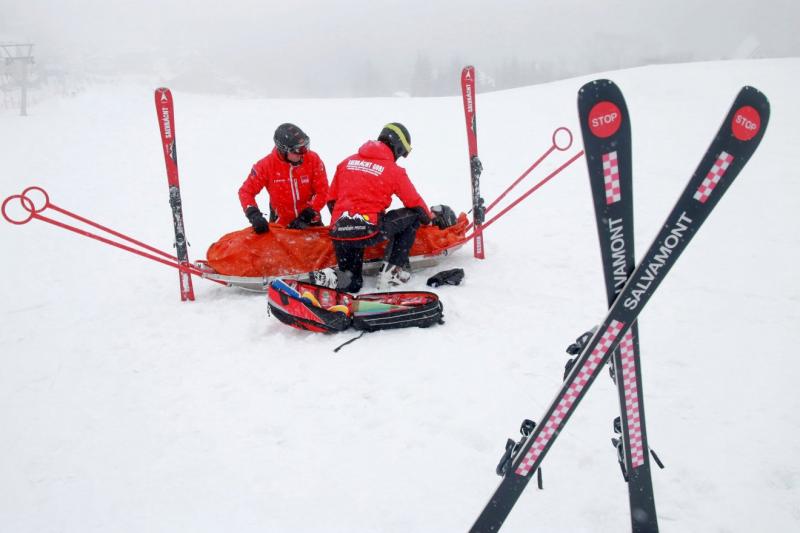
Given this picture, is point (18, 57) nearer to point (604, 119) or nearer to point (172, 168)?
point (172, 168)

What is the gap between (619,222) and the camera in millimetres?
1533

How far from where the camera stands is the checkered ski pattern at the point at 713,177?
1.39 m

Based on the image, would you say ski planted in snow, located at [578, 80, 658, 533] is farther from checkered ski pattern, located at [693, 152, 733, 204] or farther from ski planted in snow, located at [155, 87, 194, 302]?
ski planted in snow, located at [155, 87, 194, 302]

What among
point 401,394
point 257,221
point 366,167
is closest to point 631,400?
point 401,394

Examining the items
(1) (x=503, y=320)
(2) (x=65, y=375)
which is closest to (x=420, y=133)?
(1) (x=503, y=320)

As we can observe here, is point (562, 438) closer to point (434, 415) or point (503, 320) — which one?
point (434, 415)

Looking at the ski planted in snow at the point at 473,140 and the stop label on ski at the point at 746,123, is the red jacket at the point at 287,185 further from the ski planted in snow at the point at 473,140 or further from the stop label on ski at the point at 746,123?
the stop label on ski at the point at 746,123

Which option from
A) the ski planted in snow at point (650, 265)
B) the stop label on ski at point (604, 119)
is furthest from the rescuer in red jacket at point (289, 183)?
the stop label on ski at point (604, 119)

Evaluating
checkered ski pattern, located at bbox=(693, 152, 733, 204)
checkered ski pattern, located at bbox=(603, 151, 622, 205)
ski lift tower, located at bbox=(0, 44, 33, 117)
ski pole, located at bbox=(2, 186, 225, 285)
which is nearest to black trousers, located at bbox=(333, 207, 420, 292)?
ski pole, located at bbox=(2, 186, 225, 285)

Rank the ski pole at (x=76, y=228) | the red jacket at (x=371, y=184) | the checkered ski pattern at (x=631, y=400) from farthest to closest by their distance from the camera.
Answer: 1. the red jacket at (x=371, y=184)
2. the ski pole at (x=76, y=228)
3. the checkered ski pattern at (x=631, y=400)

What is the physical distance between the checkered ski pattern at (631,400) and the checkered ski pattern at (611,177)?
0.46m

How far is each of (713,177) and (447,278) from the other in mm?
3232

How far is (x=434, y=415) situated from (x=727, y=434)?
1487 millimetres

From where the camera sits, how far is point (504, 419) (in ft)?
9.09
